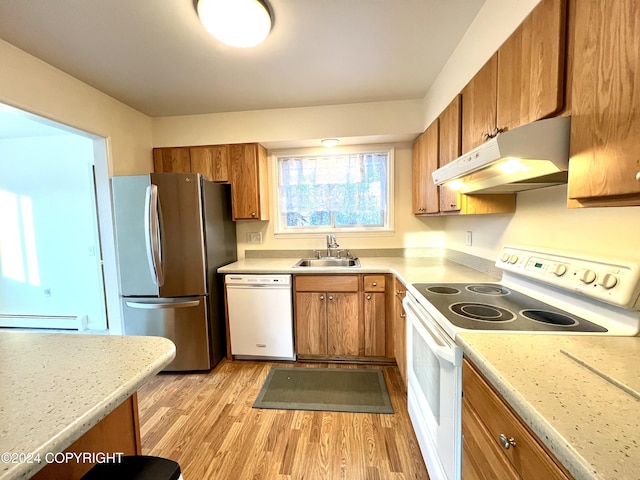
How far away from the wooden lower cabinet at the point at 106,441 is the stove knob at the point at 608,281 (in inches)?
66.2

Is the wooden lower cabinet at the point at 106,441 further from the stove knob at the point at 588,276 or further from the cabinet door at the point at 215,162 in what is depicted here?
the cabinet door at the point at 215,162

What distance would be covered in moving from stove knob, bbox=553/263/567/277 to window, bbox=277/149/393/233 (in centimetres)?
173

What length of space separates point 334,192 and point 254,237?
105cm

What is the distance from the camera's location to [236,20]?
4.37 ft

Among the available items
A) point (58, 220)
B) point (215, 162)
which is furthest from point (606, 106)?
point (58, 220)

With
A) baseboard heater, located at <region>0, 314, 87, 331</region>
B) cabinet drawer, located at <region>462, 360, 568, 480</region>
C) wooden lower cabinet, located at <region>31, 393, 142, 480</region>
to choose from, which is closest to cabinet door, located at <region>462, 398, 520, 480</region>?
cabinet drawer, located at <region>462, 360, 568, 480</region>

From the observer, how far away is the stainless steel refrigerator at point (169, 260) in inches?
83.7

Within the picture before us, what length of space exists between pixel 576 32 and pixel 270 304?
234cm

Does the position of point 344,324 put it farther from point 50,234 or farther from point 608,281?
point 50,234

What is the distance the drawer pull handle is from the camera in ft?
2.13

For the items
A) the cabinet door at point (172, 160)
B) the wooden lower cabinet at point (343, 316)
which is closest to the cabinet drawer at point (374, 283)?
the wooden lower cabinet at point (343, 316)

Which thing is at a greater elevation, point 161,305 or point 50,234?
point 50,234

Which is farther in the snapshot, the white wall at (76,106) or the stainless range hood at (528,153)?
the white wall at (76,106)
